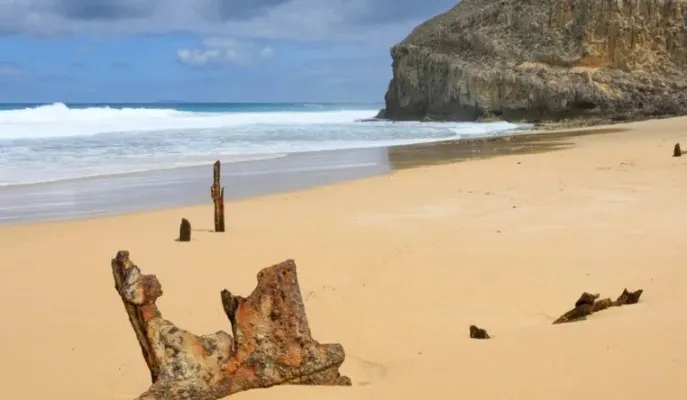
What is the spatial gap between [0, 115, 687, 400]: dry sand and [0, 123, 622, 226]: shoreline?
1.66 metres

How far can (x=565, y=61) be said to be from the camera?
43.6 metres

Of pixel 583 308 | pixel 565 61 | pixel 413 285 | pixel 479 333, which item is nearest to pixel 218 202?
pixel 413 285

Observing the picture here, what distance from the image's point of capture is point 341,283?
6.55 m

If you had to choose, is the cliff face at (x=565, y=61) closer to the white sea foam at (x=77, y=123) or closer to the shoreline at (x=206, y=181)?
the white sea foam at (x=77, y=123)

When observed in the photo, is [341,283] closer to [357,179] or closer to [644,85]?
[357,179]

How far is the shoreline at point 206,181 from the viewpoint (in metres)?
12.9

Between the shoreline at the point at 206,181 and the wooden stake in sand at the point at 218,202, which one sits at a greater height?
the wooden stake in sand at the point at 218,202

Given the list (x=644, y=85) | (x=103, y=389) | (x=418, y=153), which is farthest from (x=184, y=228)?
(x=644, y=85)

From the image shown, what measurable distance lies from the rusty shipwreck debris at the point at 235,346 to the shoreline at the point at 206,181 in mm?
9068

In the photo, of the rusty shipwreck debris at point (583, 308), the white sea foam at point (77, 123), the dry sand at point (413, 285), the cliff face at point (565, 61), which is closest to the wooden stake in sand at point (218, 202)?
the dry sand at point (413, 285)

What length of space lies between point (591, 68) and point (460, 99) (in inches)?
328

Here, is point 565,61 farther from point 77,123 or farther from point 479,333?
point 479,333

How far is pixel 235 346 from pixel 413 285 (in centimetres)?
319

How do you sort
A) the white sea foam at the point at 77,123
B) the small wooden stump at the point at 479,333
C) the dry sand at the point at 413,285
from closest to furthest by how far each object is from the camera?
the dry sand at the point at 413,285, the small wooden stump at the point at 479,333, the white sea foam at the point at 77,123
